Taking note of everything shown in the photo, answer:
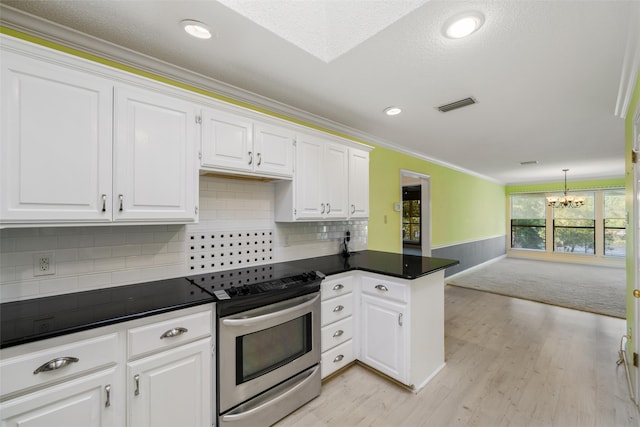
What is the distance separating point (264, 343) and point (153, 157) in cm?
141

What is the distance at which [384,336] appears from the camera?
231 cm

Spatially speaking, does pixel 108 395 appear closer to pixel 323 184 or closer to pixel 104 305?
pixel 104 305

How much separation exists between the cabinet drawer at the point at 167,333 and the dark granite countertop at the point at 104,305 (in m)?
0.08

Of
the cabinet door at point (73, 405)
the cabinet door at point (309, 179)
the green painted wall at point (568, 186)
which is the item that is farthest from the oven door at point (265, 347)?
the green painted wall at point (568, 186)

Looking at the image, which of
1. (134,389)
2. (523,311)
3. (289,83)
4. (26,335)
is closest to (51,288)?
(26,335)

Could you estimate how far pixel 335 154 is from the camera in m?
2.77

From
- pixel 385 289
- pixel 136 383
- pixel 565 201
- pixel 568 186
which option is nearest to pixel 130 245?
pixel 136 383

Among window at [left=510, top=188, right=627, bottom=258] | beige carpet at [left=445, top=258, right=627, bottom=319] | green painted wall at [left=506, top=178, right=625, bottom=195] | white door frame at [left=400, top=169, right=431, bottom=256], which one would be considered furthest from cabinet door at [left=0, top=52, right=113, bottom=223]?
green painted wall at [left=506, top=178, right=625, bottom=195]

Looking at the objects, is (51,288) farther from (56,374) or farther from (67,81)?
(67,81)

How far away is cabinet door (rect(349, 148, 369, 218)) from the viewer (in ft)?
9.63

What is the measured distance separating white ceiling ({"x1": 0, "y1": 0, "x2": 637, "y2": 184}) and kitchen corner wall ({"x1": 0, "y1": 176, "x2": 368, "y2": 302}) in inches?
37.5

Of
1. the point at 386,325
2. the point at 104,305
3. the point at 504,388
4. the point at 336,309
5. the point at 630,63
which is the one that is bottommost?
the point at 504,388

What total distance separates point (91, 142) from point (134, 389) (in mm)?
1335

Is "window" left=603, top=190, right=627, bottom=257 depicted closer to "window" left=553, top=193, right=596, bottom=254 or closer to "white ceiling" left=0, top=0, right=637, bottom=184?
"window" left=553, top=193, right=596, bottom=254
